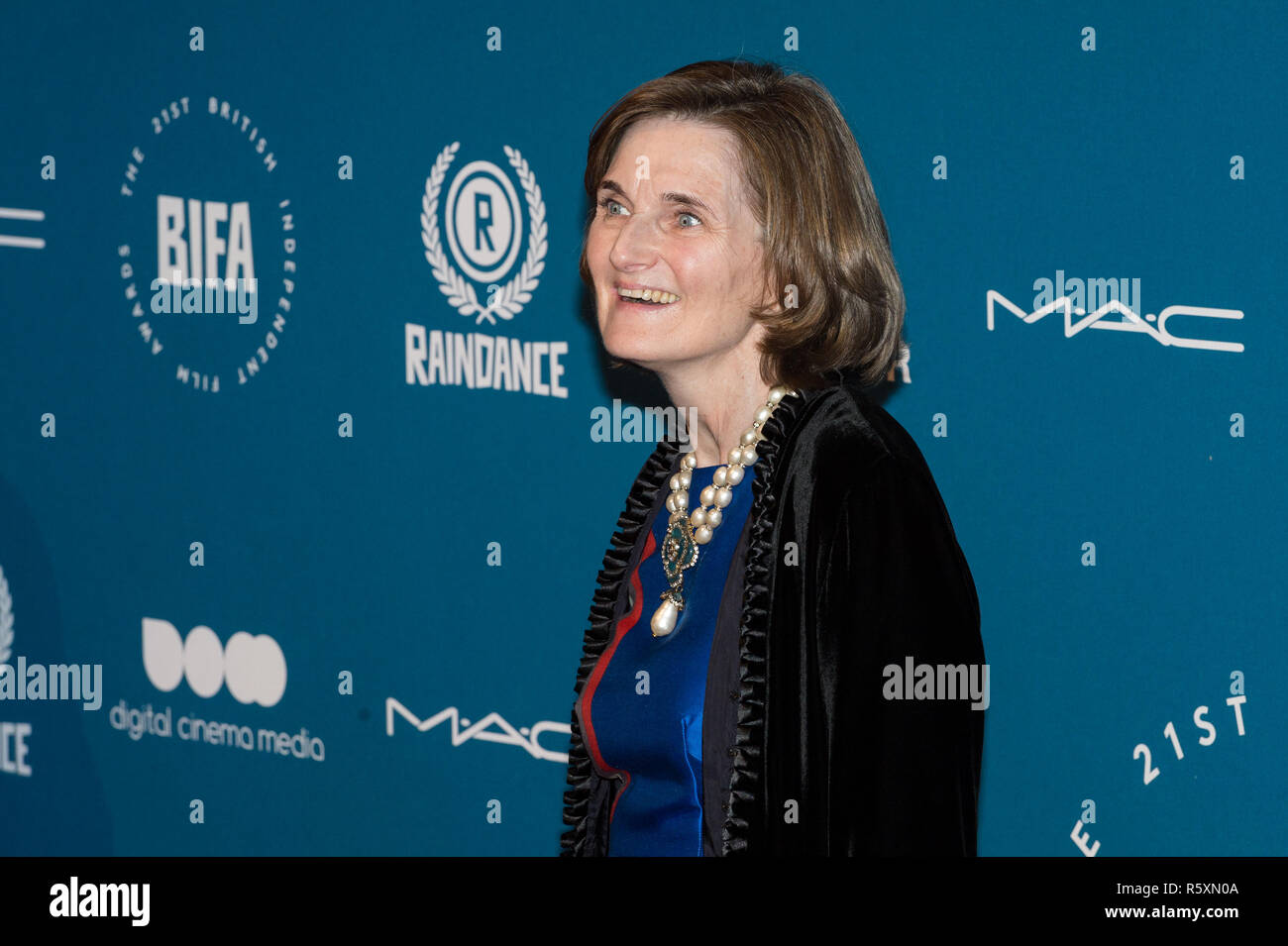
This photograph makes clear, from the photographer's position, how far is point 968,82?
7.97 feet

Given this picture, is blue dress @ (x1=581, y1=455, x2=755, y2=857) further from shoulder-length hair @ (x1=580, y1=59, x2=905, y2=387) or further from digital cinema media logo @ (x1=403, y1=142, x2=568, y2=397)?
digital cinema media logo @ (x1=403, y1=142, x2=568, y2=397)

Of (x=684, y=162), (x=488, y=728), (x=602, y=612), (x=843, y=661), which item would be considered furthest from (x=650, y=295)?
(x=488, y=728)

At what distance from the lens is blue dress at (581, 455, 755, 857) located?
5.88ft

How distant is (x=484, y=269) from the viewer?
297 cm

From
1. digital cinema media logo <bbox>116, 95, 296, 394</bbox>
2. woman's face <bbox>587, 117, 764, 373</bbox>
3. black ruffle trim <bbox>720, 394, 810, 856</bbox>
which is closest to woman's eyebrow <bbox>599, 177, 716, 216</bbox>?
woman's face <bbox>587, 117, 764, 373</bbox>

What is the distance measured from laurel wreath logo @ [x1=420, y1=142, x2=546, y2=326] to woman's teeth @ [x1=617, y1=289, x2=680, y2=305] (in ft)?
3.35

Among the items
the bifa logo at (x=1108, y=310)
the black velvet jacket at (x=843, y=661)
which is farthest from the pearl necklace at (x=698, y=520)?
the bifa logo at (x=1108, y=310)

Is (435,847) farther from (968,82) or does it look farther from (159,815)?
(968,82)

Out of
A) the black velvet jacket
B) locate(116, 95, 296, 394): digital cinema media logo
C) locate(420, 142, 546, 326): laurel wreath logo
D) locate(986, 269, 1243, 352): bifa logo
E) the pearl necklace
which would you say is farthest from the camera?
locate(116, 95, 296, 394): digital cinema media logo

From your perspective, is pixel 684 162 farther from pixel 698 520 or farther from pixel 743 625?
pixel 743 625

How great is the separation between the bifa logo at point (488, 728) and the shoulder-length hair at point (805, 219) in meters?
1.30

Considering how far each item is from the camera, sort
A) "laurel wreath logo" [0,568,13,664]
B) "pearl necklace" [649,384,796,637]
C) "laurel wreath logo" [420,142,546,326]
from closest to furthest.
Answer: "pearl necklace" [649,384,796,637] < "laurel wreath logo" [420,142,546,326] < "laurel wreath logo" [0,568,13,664]

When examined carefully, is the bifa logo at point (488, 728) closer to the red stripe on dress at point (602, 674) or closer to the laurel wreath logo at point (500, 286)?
the laurel wreath logo at point (500, 286)

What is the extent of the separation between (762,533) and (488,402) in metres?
1.33
